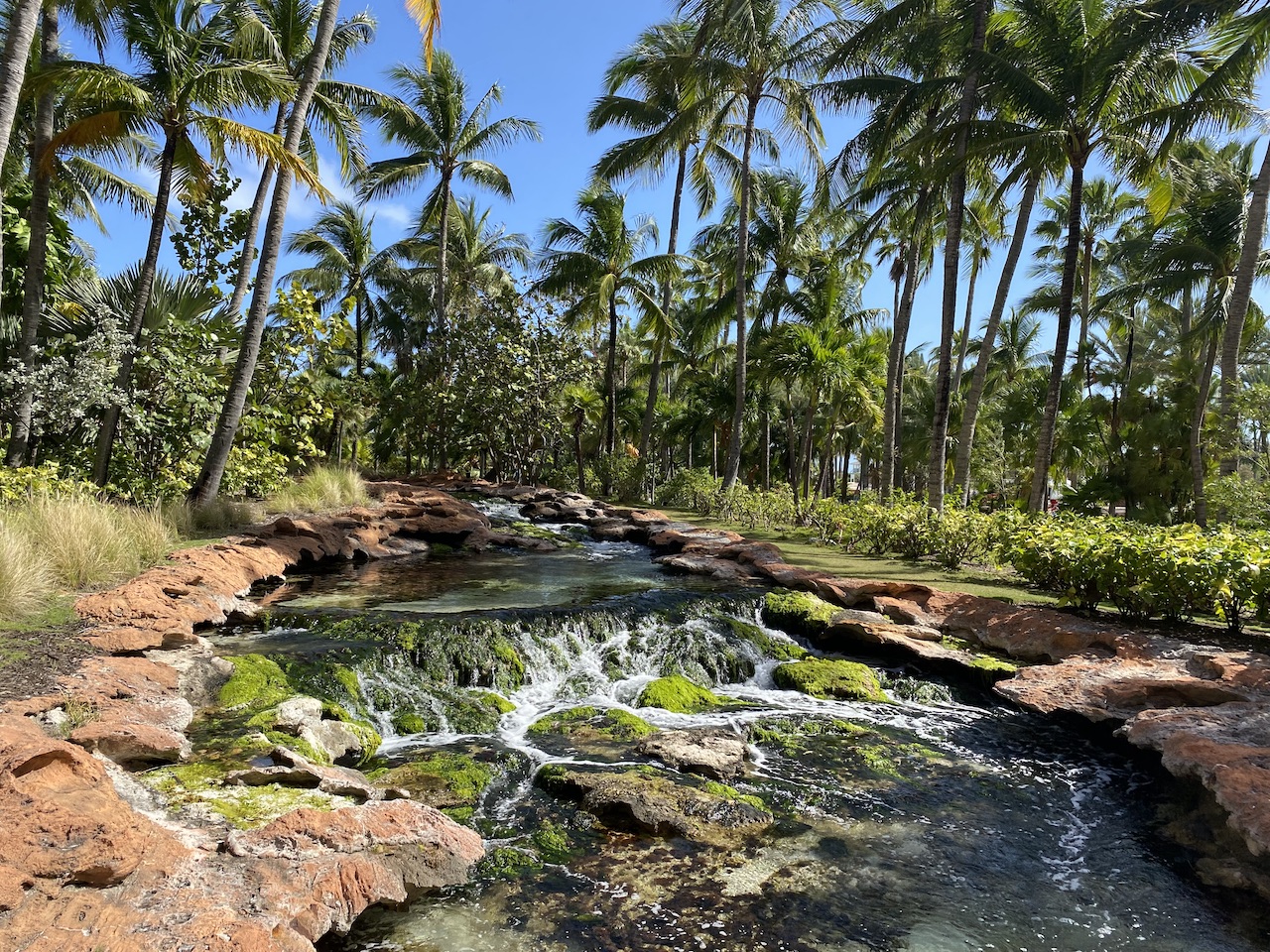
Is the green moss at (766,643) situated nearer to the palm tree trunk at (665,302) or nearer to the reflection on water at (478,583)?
the reflection on water at (478,583)

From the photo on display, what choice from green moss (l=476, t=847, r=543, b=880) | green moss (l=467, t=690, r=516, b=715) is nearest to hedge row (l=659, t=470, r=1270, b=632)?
green moss (l=467, t=690, r=516, b=715)

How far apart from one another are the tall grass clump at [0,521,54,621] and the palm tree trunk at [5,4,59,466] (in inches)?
173

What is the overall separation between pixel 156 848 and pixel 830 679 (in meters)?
6.58

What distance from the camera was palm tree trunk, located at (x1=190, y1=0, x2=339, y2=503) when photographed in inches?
480

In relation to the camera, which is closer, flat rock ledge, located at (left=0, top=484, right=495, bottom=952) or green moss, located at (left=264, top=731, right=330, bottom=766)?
flat rock ledge, located at (left=0, top=484, right=495, bottom=952)

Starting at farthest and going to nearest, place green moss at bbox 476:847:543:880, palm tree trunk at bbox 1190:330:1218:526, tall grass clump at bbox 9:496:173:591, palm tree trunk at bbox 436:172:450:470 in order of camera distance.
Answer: palm tree trunk at bbox 436:172:450:470 < palm tree trunk at bbox 1190:330:1218:526 < tall grass clump at bbox 9:496:173:591 < green moss at bbox 476:847:543:880

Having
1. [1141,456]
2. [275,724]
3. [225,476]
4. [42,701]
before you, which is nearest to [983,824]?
[275,724]

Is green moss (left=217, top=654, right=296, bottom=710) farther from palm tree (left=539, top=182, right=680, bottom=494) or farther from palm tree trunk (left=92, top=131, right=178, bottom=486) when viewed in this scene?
palm tree (left=539, top=182, right=680, bottom=494)

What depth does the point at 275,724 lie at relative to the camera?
5.39 metres

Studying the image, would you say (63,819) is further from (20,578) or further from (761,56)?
(761,56)

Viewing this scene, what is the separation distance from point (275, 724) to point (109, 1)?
1346 centimetres

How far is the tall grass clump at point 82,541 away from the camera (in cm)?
760

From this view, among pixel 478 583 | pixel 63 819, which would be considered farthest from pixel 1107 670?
pixel 478 583

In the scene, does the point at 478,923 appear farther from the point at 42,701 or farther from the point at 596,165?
the point at 596,165
